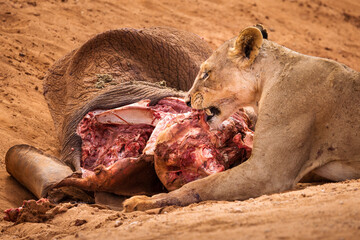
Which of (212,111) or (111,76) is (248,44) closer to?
(212,111)

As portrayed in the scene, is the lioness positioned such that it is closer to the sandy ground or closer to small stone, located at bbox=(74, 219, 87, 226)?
the sandy ground

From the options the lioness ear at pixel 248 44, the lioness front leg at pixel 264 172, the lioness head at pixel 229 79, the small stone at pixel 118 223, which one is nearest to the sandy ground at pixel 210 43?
the small stone at pixel 118 223

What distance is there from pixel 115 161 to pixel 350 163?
6.51 ft

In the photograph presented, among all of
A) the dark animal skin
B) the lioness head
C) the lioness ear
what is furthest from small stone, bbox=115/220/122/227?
the dark animal skin

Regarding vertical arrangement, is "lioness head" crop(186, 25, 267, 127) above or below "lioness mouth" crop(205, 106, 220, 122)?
above

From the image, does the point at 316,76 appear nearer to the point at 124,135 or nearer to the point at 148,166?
the point at 148,166

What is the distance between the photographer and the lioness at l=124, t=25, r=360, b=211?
3.91m

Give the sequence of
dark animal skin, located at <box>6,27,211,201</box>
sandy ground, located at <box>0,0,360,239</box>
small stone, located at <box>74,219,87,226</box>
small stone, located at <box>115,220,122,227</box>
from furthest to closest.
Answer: dark animal skin, located at <box>6,27,211,201</box>, small stone, located at <box>74,219,87,226</box>, small stone, located at <box>115,220,122,227</box>, sandy ground, located at <box>0,0,360,239</box>

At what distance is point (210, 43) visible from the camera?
962cm

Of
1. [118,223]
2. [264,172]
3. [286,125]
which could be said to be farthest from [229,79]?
[118,223]

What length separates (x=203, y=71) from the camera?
14.7 feet

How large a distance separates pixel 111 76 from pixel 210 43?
4040 mm

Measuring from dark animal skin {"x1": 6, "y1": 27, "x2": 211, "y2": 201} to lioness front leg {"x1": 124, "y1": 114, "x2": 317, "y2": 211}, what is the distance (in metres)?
1.54

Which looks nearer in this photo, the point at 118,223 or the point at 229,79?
the point at 118,223
